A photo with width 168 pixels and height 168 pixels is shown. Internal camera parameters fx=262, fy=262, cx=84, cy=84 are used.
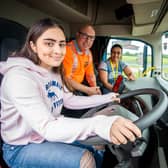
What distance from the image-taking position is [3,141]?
1.06 m

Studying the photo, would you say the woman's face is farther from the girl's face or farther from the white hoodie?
the girl's face

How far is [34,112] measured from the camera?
80 centimetres

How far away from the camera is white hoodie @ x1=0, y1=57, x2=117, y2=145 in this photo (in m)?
0.75

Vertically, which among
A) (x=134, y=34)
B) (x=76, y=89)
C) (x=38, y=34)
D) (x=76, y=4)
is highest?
(x=76, y=4)

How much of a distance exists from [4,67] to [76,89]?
1.16 m

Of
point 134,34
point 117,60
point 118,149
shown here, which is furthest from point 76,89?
point 134,34

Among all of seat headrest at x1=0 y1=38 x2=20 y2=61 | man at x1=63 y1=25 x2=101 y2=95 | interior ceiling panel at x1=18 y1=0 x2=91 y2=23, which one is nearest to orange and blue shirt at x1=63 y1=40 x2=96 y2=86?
man at x1=63 y1=25 x2=101 y2=95

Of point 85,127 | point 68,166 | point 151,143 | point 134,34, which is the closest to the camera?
point 85,127

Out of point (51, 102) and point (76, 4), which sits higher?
point (76, 4)

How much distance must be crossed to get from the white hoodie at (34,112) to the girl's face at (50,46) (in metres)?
0.05

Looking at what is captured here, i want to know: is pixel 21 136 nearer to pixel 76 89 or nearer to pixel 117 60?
pixel 76 89

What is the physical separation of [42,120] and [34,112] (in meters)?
0.04

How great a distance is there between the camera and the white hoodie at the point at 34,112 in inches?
29.7

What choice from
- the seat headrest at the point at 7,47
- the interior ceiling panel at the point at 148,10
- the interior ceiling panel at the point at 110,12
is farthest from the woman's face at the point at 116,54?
the seat headrest at the point at 7,47
